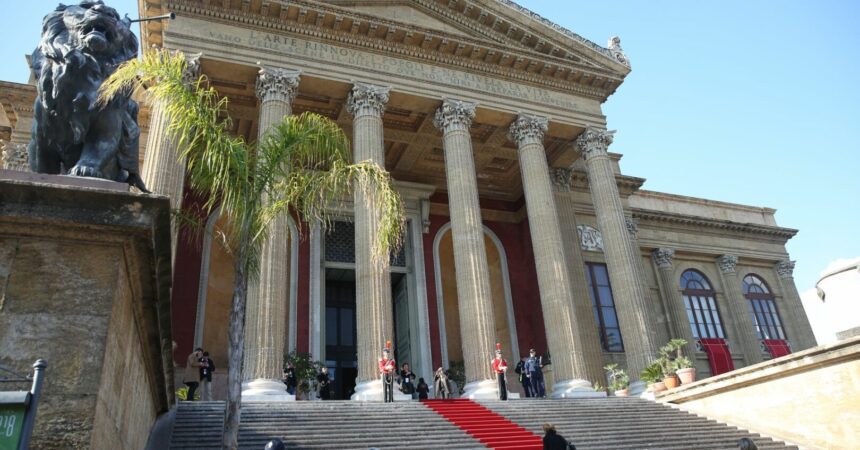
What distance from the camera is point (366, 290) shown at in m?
15.5

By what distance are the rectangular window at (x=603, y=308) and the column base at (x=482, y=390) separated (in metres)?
9.34

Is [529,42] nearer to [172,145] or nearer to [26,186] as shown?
[172,145]

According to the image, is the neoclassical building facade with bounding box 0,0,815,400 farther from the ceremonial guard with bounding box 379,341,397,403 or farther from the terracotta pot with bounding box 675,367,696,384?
the terracotta pot with bounding box 675,367,696,384

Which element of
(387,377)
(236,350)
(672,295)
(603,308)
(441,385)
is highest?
(672,295)

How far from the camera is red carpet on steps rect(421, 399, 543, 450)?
1152cm

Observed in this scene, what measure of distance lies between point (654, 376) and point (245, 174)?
43.7 ft

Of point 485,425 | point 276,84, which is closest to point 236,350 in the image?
point 485,425

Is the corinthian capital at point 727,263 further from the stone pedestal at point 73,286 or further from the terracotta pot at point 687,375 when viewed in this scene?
the stone pedestal at point 73,286

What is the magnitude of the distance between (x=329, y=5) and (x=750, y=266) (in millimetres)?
25156

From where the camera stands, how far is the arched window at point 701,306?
92.8 ft

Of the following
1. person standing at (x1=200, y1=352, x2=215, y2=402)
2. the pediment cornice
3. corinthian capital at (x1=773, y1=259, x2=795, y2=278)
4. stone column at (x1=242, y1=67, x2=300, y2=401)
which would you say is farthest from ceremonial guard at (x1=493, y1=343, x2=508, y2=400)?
corinthian capital at (x1=773, y1=259, x2=795, y2=278)

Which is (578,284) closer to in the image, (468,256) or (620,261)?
(620,261)

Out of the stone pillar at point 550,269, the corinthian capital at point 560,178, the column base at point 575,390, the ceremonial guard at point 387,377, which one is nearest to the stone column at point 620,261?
the stone pillar at point 550,269

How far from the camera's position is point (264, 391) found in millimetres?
13375
